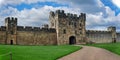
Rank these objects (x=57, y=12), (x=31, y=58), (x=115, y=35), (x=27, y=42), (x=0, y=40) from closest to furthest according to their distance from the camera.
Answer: (x=31, y=58), (x=0, y=40), (x=27, y=42), (x=57, y=12), (x=115, y=35)

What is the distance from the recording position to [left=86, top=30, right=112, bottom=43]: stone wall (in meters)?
69.3

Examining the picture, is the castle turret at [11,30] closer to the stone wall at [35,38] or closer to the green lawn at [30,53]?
the stone wall at [35,38]

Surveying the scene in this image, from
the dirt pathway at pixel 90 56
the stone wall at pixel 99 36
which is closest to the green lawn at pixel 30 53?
the dirt pathway at pixel 90 56

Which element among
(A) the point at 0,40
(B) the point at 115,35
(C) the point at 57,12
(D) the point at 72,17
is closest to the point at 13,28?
(A) the point at 0,40

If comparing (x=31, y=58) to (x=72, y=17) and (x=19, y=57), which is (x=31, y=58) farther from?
(x=72, y=17)

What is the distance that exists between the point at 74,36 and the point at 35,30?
1144 centimetres

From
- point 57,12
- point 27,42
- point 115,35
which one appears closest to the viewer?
point 27,42

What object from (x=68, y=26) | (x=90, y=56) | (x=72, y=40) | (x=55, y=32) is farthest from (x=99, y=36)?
(x=90, y=56)

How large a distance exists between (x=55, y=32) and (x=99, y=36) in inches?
623

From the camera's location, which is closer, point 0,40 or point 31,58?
point 31,58

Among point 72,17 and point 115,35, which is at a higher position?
point 72,17

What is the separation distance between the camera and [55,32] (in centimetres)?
6225

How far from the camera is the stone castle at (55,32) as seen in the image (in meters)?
54.9

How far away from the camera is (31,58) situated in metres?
27.5
